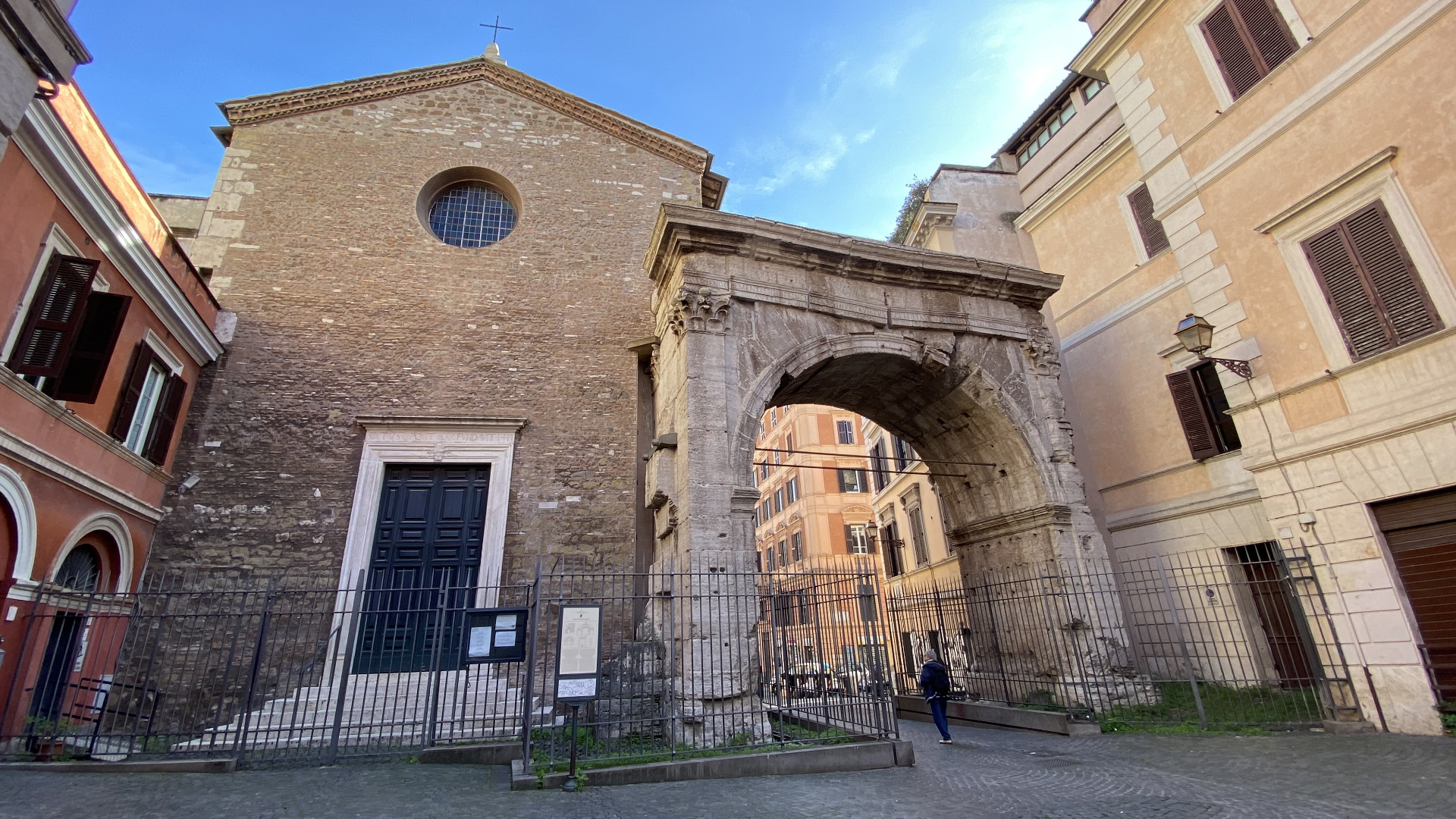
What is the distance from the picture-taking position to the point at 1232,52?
848cm

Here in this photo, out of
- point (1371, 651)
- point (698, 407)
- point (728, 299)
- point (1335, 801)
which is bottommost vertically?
point (1335, 801)

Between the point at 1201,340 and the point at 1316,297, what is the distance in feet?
3.53

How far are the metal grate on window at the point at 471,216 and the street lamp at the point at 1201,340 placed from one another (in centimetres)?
998

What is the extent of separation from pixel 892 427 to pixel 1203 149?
576 cm

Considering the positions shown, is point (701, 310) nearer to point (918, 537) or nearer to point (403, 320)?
point (403, 320)

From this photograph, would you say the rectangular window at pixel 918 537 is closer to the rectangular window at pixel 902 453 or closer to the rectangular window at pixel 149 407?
the rectangular window at pixel 902 453

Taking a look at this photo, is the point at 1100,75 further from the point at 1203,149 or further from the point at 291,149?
the point at 291,149

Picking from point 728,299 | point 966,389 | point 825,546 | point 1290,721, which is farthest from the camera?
point 825,546

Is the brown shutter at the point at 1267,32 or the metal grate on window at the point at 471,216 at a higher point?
the metal grate on window at the point at 471,216

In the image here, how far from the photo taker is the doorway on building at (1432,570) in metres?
6.27

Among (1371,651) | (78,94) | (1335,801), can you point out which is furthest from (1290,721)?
(78,94)

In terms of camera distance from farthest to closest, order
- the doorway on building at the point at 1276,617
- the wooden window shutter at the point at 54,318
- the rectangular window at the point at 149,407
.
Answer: the doorway on building at the point at 1276,617 < the rectangular window at the point at 149,407 < the wooden window shutter at the point at 54,318

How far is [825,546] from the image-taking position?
2597 cm

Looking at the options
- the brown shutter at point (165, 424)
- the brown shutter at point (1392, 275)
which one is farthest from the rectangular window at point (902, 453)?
the brown shutter at point (165, 424)
